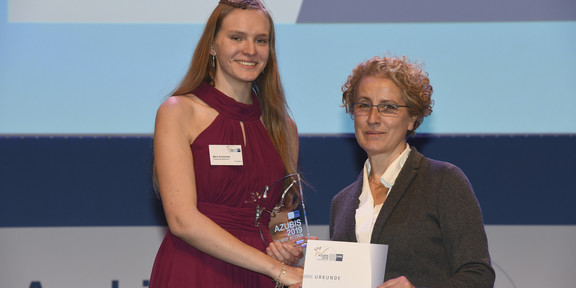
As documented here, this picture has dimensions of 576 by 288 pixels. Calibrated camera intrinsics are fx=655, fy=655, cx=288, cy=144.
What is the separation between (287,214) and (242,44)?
27.1 inches

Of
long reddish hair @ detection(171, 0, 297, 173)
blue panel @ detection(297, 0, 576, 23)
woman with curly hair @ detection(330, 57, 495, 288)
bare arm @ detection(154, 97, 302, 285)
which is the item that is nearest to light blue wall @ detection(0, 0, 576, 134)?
blue panel @ detection(297, 0, 576, 23)

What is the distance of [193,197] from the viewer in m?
2.35

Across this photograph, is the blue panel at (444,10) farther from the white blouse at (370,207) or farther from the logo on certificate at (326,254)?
the logo on certificate at (326,254)

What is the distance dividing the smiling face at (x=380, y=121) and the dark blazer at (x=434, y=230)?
0.11 meters

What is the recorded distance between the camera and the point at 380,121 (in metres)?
2.21

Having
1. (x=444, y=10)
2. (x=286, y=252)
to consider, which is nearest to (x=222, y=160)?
(x=286, y=252)

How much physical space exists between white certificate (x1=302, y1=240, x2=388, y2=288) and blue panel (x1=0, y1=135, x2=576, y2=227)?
1887mm

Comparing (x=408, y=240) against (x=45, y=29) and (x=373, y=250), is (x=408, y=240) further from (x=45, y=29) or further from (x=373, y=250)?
(x=45, y=29)

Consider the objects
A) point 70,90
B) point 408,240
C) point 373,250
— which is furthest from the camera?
point 70,90

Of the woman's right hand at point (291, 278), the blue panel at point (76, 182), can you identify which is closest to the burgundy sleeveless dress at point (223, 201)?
the woman's right hand at point (291, 278)

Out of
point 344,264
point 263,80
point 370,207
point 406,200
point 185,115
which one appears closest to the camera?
point 344,264

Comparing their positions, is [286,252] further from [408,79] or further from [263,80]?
[263,80]

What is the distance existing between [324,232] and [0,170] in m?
1.95

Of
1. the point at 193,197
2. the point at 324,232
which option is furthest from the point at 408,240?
the point at 324,232
